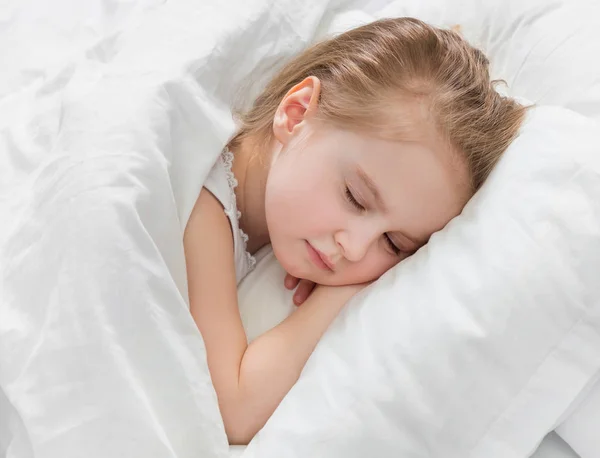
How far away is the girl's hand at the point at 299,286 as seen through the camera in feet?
2.89

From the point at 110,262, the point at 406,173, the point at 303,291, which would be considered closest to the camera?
the point at 110,262

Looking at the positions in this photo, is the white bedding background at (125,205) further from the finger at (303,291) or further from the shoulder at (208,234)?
the finger at (303,291)

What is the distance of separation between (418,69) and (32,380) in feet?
1.89

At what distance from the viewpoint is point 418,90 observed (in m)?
0.82

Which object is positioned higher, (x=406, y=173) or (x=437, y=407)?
(x=406, y=173)

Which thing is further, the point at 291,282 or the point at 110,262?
the point at 291,282

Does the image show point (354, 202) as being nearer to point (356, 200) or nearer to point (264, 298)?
point (356, 200)

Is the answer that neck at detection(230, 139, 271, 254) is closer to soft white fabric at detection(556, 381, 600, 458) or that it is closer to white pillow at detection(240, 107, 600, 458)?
white pillow at detection(240, 107, 600, 458)

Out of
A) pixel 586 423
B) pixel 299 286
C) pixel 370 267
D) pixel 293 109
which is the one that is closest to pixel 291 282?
pixel 299 286

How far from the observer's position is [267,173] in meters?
0.92

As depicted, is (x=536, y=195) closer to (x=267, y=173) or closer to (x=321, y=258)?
(x=321, y=258)

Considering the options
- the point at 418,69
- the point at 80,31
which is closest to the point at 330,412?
the point at 418,69

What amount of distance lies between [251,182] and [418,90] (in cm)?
27

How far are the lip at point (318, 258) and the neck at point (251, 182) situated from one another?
16 centimetres
